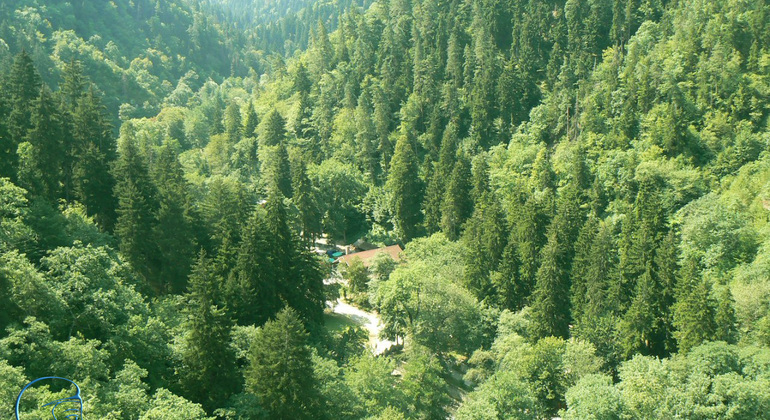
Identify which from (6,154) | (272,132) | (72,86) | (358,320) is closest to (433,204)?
(358,320)

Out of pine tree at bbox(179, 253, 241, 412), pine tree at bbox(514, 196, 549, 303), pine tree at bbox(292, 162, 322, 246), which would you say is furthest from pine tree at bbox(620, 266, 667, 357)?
pine tree at bbox(292, 162, 322, 246)

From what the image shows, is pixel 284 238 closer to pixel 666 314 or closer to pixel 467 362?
pixel 467 362

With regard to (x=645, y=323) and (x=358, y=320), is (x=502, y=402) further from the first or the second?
(x=358, y=320)

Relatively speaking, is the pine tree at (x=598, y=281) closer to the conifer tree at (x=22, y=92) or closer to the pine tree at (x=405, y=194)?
the pine tree at (x=405, y=194)

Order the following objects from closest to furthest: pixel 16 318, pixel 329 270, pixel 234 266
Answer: pixel 16 318 < pixel 234 266 < pixel 329 270

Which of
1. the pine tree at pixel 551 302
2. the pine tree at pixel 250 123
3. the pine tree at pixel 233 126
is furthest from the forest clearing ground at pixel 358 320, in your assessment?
the pine tree at pixel 233 126

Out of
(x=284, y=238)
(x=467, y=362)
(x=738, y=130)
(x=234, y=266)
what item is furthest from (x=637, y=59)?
(x=234, y=266)
